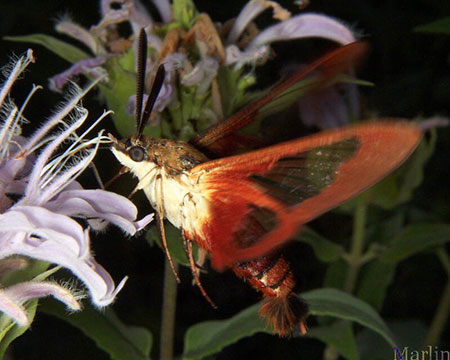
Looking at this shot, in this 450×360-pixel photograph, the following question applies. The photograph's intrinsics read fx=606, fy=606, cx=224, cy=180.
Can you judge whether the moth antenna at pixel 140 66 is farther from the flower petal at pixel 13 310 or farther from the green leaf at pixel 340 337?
the green leaf at pixel 340 337

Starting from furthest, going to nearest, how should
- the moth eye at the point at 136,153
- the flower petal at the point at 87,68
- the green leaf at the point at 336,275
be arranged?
the green leaf at the point at 336,275
the flower petal at the point at 87,68
the moth eye at the point at 136,153

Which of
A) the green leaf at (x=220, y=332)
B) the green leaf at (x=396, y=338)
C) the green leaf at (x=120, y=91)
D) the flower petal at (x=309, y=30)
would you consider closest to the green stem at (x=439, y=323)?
the green leaf at (x=396, y=338)

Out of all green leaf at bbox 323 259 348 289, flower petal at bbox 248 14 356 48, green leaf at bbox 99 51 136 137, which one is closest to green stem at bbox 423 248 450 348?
green leaf at bbox 323 259 348 289

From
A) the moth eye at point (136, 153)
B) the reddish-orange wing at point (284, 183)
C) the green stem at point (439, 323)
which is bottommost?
the green stem at point (439, 323)

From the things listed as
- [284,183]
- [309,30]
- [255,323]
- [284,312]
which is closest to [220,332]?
[255,323]

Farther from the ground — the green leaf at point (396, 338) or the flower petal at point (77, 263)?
the flower petal at point (77, 263)

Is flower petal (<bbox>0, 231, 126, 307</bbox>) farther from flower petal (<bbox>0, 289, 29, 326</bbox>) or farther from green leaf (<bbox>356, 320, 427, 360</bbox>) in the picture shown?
green leaf (<bbox>356, 320, 427, 360</bbox>)
